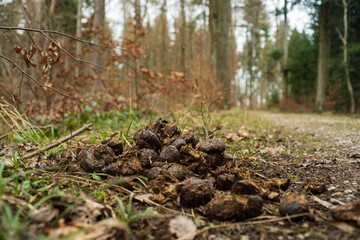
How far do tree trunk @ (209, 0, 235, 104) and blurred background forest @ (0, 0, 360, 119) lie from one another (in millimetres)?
32

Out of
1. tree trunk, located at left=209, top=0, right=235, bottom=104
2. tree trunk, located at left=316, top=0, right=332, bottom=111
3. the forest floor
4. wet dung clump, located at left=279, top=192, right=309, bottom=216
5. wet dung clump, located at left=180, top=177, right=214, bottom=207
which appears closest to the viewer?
the forest floor

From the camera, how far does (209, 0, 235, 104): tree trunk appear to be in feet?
26.9

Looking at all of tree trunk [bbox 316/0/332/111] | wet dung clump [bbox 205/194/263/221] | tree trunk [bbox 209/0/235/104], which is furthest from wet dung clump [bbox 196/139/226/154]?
tree trunk [bbox 316/0/332/111]

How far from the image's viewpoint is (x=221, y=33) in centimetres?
839

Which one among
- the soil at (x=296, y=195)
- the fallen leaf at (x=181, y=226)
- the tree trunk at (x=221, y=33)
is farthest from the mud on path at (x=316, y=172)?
the tree trunk at (x=221, y=33)

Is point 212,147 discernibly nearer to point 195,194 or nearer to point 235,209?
point 195,194

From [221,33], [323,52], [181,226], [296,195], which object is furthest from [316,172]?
[323,52]

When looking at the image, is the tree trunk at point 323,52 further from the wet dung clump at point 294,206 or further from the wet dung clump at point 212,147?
the wet dung clump at point 294,206

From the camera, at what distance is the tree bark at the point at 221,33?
821cm

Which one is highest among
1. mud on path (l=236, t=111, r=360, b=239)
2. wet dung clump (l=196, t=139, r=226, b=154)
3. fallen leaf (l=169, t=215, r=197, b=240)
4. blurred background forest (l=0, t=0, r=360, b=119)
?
blurred background forest (l=0, t=0, r=360, b=119)

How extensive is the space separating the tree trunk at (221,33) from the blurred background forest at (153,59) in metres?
0.03

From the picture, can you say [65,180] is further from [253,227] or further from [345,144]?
[345,144]

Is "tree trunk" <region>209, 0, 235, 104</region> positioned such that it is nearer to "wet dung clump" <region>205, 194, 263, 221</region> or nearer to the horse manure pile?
the horse manure pile

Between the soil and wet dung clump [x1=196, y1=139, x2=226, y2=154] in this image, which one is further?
wet dung clump [x1=196, y1=139, x2=226, y2=154]
